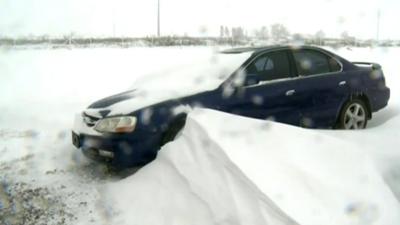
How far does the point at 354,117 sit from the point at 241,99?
1934 millimetres

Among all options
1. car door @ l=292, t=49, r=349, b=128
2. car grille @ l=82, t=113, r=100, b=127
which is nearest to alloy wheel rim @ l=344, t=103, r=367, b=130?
car door @ l=292, t=49, r=349, b=128

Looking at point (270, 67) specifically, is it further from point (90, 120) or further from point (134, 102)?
point (90, 120)

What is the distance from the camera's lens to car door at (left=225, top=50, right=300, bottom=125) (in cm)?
437

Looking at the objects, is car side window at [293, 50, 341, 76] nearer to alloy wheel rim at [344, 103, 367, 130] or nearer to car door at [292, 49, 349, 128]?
car door at [292, 49, 349, 128]

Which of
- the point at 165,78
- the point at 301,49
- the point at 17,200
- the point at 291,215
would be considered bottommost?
the point at 17,200

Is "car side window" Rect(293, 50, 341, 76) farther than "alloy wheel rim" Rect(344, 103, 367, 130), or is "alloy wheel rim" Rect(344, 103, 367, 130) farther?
"alloy wheel rim" Rect(344, 103, 367, 130)

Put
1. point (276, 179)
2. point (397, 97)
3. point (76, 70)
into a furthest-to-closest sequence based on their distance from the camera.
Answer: point (76, 70) → point (397, 97) → point (276, 179)

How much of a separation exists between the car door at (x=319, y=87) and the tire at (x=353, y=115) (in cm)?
13

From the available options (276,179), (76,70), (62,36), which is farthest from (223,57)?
(62,36)

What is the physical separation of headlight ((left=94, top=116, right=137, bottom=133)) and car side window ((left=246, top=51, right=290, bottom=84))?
1.50m

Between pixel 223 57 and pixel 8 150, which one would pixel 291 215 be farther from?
pixel 8 150

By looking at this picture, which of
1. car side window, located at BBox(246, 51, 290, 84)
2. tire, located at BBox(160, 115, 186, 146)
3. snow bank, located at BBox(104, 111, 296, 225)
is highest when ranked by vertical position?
car side window, located at BBox(246, 51, 290, 84)

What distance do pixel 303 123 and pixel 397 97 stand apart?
3878 mm

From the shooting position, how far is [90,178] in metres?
4.15
